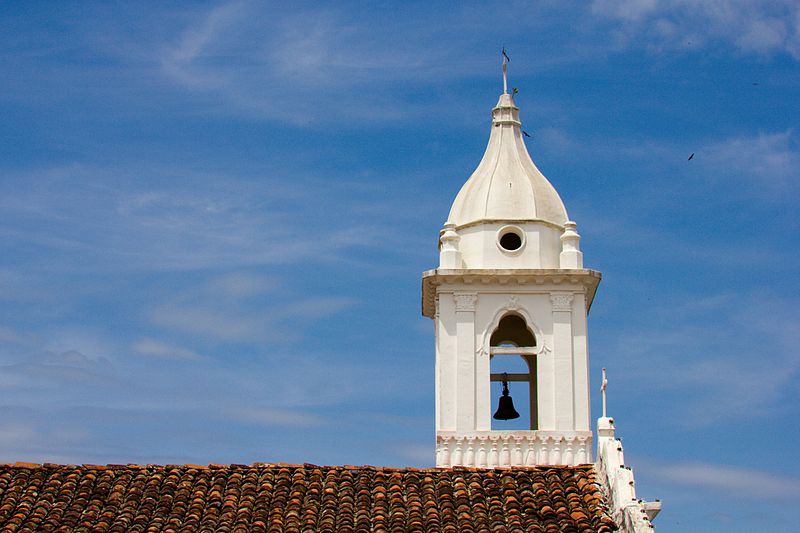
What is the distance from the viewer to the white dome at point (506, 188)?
3297 cm

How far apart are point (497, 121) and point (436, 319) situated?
4.71 metres

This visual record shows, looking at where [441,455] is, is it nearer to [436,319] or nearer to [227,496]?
[436,319]

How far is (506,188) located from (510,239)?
1.18 m

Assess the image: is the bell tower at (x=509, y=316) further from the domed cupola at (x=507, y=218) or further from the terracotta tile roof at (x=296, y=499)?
the terracotta tile roof at (x=296, y=499)

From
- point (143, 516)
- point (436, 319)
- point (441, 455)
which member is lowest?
point (143, 516)

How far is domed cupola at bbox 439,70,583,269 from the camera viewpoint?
3241cm

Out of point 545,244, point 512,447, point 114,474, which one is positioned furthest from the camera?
point 545,244

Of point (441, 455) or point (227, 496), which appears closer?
point (227, 496)

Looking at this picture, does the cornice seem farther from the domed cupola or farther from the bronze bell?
the bronze bell

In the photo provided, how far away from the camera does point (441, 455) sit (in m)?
30.7

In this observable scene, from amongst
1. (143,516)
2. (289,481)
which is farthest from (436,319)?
(143,516)

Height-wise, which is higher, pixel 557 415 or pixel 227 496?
pixel 557 415

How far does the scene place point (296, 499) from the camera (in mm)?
24609

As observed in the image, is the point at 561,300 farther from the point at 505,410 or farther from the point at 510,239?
the point at 505,410
